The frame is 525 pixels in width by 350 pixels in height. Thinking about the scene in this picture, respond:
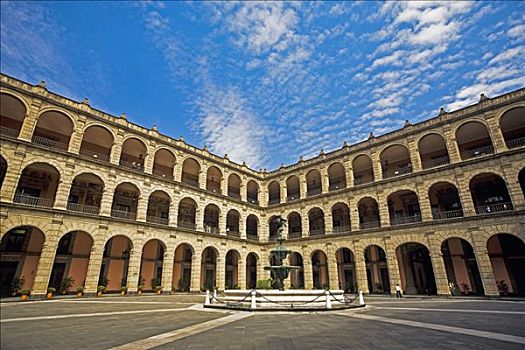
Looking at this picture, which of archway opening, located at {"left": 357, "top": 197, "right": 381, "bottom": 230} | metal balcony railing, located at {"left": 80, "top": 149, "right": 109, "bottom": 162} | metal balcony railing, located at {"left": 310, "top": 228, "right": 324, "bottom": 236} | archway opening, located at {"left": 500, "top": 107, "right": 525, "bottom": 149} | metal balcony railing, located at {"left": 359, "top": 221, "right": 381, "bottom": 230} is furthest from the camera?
metal balcony railing, located at {"left": 310, "top": 228, "right": 324, "bottom": 236}

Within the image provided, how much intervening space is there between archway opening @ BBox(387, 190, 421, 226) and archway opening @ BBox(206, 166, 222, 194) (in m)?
17.9

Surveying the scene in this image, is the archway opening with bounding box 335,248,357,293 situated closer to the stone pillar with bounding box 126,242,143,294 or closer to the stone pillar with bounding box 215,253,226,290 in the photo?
the stone pillar with bounding box 215,253,226,290

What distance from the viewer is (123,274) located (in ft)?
80.7

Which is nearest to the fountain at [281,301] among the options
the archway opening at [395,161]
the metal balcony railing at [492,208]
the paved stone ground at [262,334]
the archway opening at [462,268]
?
the paved stone ground at [262,334]

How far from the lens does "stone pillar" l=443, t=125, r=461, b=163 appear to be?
21.7 metres

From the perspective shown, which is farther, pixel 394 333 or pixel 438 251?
pixel 438 251

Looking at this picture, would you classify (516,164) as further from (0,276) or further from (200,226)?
(0,276)

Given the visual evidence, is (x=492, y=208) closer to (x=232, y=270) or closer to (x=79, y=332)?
(x=232, y=270)

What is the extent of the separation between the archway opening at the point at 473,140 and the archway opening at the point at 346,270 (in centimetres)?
1353

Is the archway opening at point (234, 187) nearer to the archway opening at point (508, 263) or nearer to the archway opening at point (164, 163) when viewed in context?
the archway opening at point (164, 163)

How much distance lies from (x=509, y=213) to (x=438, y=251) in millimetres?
5132

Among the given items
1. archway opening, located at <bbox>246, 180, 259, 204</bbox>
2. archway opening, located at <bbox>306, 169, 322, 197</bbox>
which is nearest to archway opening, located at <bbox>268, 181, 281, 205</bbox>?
archway opening, located at <bbox>246, 180, 259, 204</bbox>

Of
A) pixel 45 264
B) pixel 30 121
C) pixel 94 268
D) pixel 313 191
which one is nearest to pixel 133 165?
pixel 30 121

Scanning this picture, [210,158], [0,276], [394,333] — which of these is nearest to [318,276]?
[210,158]
